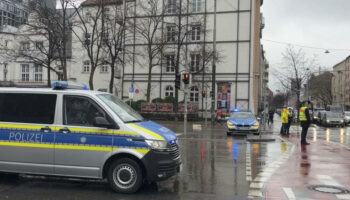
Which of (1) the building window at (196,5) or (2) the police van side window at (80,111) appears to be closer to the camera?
(2) the police van side window at (80,111)

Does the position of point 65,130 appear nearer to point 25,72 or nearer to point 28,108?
point 28,108

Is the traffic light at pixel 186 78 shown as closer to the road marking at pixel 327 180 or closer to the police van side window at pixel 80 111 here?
the road marking at pixel 327 180

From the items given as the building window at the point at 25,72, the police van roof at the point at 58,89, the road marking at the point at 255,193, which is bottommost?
the road marking at the point at 255,193

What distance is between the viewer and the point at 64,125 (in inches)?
270

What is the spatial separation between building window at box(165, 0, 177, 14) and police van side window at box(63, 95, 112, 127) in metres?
33.6

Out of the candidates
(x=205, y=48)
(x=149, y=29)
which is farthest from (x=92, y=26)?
(x=205, y=48)

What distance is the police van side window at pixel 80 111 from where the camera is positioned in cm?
685

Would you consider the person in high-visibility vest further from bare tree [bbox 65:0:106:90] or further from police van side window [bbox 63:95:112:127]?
bare tree [bbox 65:0:106:90]

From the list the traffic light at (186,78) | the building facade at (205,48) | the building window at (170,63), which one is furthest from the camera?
the building window at (170,63)

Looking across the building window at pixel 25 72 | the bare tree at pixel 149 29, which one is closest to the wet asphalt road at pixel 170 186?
the bare tree at pixel 149 29

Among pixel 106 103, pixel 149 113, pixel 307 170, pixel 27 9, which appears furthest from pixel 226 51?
pixel 106 103

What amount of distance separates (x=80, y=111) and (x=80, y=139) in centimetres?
57

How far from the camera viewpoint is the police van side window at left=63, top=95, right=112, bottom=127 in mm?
6852

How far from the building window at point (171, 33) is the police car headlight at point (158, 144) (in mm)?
32367
